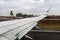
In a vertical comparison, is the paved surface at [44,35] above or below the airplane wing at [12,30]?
below

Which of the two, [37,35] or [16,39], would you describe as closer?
[16,39]

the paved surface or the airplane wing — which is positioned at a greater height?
the airplane wing

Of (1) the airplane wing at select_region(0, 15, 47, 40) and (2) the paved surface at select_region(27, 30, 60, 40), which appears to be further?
(2) the paved surface at select_region(27, 30, 60, 40)

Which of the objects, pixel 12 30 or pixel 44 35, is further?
pixel 44 35

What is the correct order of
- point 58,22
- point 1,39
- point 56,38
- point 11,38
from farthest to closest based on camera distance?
point 58,22 < point 56,38 < point 11,38 < point 1,39

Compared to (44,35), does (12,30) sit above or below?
above

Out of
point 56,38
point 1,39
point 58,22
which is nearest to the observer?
point 1,39

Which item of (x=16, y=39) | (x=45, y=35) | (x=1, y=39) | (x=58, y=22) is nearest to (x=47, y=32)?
(x=45, y=35)

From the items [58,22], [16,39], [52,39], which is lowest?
[58,22]

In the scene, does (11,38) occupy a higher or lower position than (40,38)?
higher

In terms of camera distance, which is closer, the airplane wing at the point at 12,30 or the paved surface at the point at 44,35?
the airplane wing at the point at 12,30

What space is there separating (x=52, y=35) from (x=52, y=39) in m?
0.25

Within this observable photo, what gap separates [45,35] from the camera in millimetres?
8359

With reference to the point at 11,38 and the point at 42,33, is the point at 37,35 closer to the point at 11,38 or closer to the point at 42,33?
the point at 42,33
